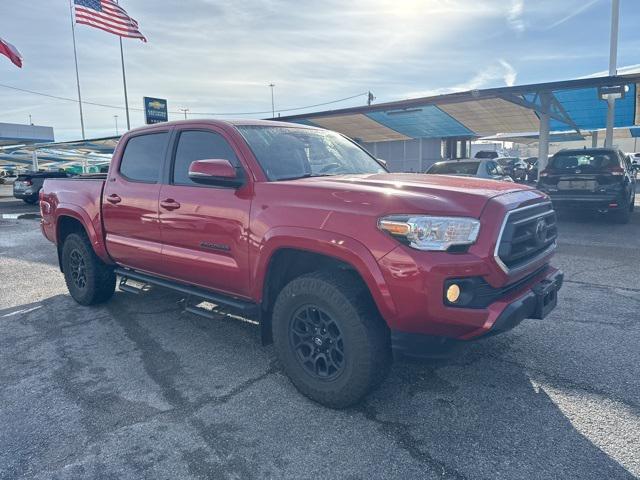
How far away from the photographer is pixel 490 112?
1984cm

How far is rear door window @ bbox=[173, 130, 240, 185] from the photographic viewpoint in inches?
146

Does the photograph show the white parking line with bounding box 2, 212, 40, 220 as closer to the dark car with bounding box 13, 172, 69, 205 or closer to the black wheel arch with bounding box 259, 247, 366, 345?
the dark car with bounding box 13, 172, 69, 205

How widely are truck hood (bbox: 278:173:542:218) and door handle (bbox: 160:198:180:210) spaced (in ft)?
3.93

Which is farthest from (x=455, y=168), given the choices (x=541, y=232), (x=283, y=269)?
(x=283, y=269)

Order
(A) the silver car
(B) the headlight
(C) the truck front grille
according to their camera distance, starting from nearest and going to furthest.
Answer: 1. (B) the headlight
2. (C) the truck front grille
3. (A) the silver car

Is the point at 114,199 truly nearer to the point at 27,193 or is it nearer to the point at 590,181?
the point at 590,181

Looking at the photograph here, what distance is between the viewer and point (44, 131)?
50156 millimetres

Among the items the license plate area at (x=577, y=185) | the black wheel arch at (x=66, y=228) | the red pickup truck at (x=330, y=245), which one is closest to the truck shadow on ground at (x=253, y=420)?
the red pickup truck at (x=330, y=245)

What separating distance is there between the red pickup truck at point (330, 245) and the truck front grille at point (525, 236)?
0.5 inches

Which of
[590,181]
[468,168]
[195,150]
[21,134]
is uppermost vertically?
[21,134]

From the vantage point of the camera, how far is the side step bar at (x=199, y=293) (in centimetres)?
346

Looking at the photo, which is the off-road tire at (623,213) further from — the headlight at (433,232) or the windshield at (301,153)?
the headlight at (433,232)

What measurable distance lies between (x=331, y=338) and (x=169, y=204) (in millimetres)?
1914

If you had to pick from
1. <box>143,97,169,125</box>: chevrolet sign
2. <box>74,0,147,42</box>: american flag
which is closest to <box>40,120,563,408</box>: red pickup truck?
<box>143,97,169,125</box>: chevrolet sign
